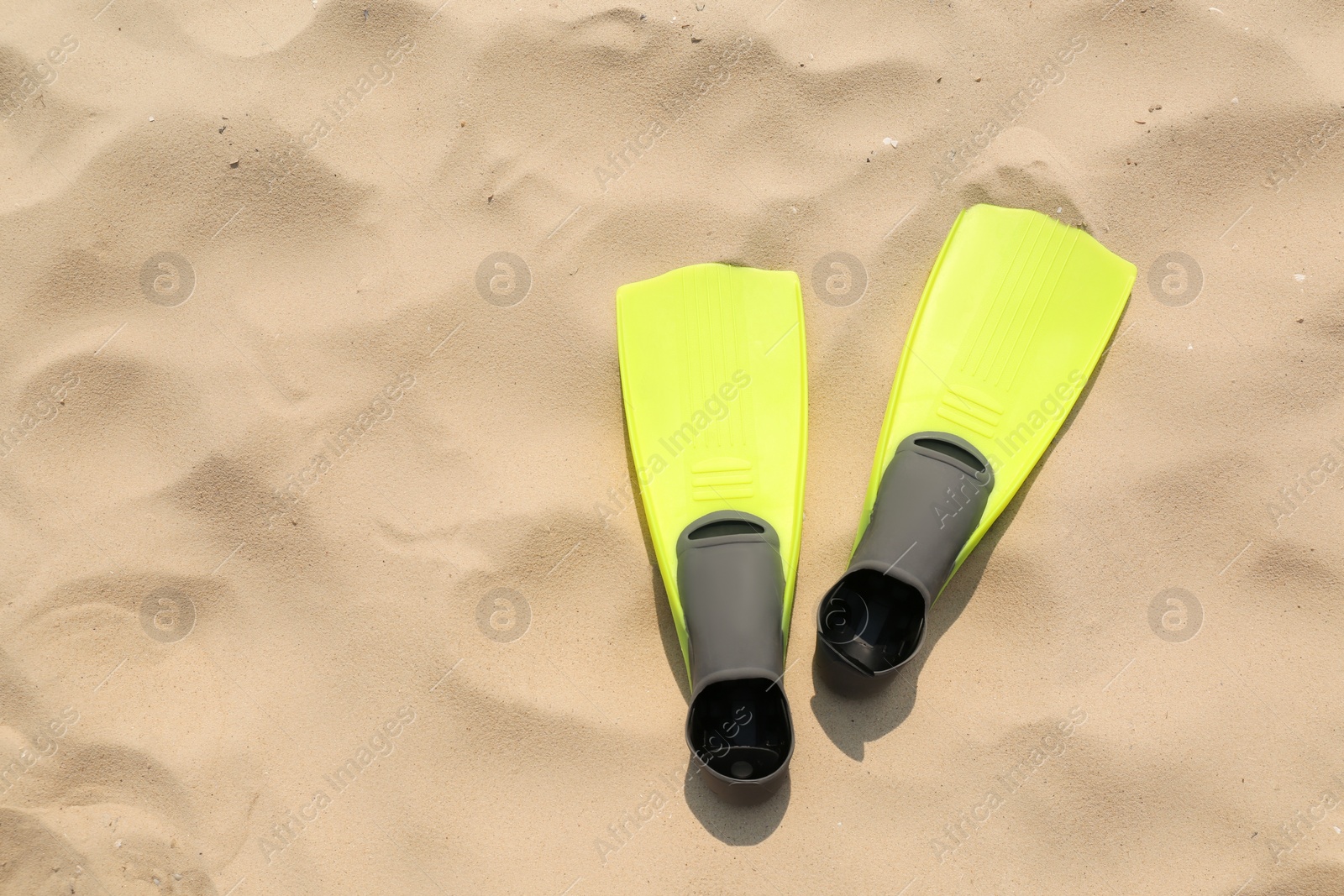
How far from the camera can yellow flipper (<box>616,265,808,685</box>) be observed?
2869 millimetres

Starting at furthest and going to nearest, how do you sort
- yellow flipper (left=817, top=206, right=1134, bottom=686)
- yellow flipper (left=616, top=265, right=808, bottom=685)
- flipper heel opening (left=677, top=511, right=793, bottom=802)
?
yellow flipper (left=616, top=265, right=808, bottom=685) < yellow flipper (left=817, top=206, right=1134, bottom=686) < flipper heel opening (left=677, top=511, right=793, bottom=802)

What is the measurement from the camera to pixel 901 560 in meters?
2.58

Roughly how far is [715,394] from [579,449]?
1.64 feet

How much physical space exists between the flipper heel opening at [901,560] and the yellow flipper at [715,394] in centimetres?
25

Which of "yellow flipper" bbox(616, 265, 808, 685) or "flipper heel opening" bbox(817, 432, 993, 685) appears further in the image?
"yellow flipper" bbox(616, 265, 808, 685)

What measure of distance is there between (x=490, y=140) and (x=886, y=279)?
1.50 m

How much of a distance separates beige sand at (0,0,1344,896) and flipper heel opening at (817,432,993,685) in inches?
8.6

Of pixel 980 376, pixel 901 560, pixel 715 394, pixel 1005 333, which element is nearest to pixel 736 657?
pixel 901 560

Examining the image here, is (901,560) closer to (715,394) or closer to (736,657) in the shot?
(736,657)

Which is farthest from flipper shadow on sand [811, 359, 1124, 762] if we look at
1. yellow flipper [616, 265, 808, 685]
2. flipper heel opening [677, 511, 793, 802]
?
yellow flipper [616, 265, 808, 685]

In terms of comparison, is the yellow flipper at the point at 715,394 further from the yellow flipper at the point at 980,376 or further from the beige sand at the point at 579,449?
the yellow flipper at the point at 980,376

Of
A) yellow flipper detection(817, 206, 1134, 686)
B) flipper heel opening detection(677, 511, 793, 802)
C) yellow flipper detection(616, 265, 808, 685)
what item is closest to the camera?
flipper heel opening detection(677, 511, 793, 802)

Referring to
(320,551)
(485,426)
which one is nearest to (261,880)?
(320,551)

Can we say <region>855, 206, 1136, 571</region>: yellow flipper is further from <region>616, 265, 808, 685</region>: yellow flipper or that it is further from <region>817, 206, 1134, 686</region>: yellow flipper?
<region>616, 265, 808, 685</region>: yellow flipper
